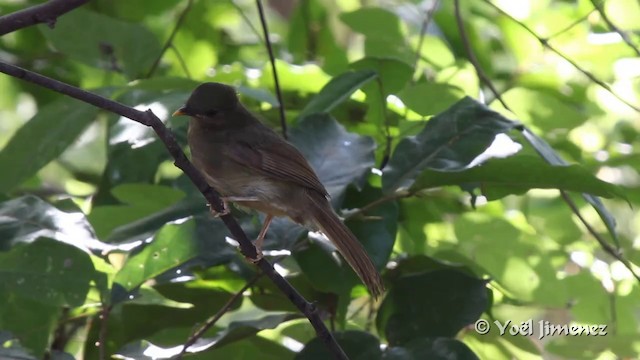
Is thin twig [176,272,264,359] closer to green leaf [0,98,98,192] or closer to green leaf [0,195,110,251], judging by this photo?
green leaf [0,195,110,251]

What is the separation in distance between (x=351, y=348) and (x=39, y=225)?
82 cm

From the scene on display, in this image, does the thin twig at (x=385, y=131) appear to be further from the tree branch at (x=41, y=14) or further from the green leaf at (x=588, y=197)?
the tree branch at (x=41, y=14)

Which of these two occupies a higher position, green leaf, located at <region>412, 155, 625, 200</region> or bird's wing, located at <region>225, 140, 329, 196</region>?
green leaf, located at <region>412, 155, 625, 200</region>

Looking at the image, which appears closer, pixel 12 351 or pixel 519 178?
pixel 12 351

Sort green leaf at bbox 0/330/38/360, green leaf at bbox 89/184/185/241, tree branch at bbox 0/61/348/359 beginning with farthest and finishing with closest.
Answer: green leaf at bbox 89/184/185/241 < green leaf at bbox 0/330/38/360 < tree branch at bbox 0/61/348/359

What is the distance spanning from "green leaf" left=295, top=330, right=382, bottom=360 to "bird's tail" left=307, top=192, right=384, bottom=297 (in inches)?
4.4

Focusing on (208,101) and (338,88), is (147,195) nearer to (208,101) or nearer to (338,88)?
(208,101)

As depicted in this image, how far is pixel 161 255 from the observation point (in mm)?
2270

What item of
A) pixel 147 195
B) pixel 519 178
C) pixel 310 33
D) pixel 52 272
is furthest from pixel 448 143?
pixel 310 33

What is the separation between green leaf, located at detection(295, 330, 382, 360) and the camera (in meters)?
2.30

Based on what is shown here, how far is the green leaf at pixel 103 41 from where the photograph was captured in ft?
10.4

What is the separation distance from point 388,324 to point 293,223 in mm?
417

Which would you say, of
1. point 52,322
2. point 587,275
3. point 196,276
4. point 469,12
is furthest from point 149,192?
point 469,12

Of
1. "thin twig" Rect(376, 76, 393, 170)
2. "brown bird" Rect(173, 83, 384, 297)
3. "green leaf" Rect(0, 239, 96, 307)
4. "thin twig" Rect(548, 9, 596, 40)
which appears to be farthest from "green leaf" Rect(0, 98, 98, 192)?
"thin twig" Rect(548, 9, 596, 40)
